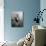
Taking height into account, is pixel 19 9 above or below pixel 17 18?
above

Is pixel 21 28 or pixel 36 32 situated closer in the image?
pixel 36 32

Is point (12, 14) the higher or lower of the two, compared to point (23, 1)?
lower

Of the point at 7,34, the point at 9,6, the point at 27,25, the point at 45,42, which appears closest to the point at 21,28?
the point at 27,25

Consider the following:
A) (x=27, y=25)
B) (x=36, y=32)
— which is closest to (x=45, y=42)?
(x=36, y=32)

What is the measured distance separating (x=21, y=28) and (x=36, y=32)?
2673 mm

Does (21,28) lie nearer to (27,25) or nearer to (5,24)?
(27,25)

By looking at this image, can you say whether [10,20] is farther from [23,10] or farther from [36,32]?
[36,32]

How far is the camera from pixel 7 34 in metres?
5.12

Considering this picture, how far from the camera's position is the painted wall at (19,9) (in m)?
5.11

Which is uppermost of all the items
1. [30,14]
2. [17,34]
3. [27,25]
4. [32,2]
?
[32,2]

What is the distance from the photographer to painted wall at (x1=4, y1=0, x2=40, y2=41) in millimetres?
5105

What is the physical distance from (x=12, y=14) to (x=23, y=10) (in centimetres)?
45

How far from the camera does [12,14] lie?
5148mm

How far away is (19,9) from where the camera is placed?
16.9 ft
